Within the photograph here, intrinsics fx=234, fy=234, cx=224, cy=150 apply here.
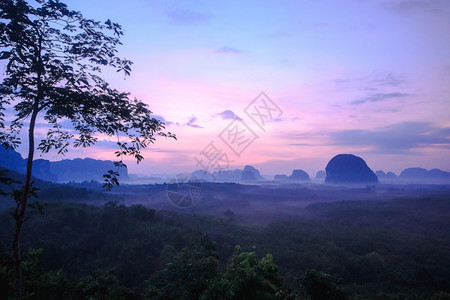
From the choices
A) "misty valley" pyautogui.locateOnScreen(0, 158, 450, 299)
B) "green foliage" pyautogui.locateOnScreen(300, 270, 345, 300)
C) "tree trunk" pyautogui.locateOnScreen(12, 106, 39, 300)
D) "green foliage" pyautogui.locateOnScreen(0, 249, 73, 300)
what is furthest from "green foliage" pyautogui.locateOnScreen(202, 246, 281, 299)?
"green foliage" pyautogui.locateOnScreen(0, 249, 73, 300)

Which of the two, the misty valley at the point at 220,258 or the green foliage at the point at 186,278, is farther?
the misty valley at the point at 220,258

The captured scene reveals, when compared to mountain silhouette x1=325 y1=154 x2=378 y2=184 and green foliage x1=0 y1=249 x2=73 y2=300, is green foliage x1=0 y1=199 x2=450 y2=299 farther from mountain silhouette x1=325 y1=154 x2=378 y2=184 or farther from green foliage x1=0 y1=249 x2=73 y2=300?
mountain silhouette x1=325 y1=154 x2=378 y2=184

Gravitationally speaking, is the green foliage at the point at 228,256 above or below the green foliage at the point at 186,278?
below

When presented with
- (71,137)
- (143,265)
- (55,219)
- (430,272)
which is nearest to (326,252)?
(430,272)

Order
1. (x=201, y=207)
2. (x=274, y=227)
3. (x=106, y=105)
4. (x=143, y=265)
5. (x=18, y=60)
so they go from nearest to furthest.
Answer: (x=18, y=60) → (x=106, y=105) → (x=143, y=265) → (x=274, y=227) → (x=201, y=207)

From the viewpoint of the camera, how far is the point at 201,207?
2490 inches

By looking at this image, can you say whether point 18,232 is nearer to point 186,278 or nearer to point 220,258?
point 186,278

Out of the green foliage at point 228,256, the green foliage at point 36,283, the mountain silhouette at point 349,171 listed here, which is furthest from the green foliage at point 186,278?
the mountain silhouette at point 349,171

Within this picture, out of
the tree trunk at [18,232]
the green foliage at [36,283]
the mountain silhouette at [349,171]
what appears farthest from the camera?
the mountain silhouette at [349,171]

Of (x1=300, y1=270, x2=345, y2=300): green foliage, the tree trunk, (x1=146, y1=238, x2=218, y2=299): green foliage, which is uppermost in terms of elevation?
the tree trunk

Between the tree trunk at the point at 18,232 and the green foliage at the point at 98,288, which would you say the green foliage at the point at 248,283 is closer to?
the green foliage at the point at 98,288

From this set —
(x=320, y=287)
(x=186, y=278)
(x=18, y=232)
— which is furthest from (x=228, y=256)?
(x=18, y=232)

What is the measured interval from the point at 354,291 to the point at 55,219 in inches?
1380

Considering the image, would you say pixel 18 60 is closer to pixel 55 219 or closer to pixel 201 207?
pixel 55 219
